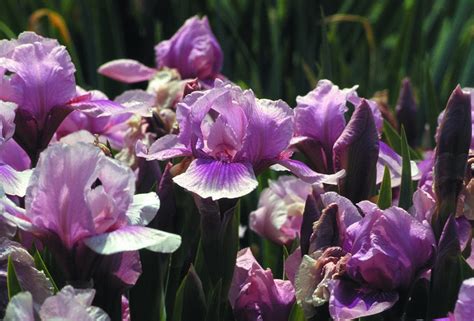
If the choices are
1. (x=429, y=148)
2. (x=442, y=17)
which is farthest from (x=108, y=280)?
(x=442, y=17)

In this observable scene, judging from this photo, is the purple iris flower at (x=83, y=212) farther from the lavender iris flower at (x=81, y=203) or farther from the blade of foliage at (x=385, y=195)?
the blade of foliage at (x=385, y=195)

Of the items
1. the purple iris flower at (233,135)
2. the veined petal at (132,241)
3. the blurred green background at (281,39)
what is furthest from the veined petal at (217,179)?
the blurred green background at (281,39)

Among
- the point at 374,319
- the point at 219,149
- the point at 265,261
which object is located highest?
the point at 219,149

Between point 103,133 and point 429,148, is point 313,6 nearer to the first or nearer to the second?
point 429,148

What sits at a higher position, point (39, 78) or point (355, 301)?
point (39, 78)

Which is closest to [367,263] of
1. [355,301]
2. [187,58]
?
[355,301]

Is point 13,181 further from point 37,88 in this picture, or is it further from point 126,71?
point 126,71
